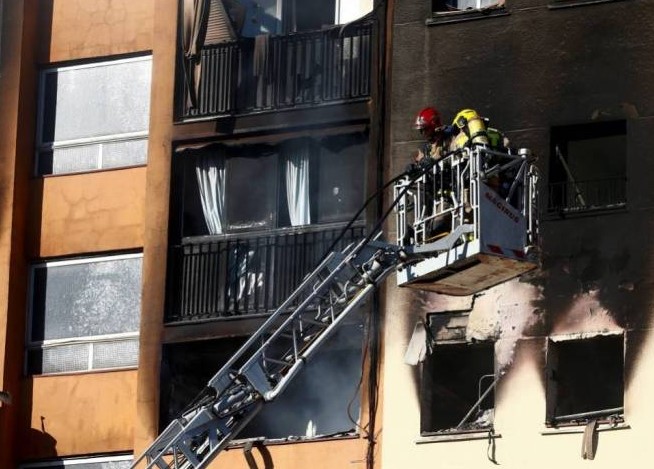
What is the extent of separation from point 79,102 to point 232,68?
2652 mm

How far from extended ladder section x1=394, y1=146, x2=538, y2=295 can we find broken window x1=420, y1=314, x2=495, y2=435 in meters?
2.94

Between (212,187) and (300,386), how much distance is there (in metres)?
3.33

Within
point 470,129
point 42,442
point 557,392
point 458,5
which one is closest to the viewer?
point 470,129

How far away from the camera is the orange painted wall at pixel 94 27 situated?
33.9 m

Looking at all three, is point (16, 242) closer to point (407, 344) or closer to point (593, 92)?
point (407, 344)

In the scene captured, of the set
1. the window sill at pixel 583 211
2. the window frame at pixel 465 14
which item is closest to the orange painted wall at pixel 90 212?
the window frame at pixel 465 14

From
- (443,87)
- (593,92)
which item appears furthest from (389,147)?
(593,92)

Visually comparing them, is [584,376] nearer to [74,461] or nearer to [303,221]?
[303,221]

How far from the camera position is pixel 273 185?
3262 centimetres

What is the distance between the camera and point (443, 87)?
102ft

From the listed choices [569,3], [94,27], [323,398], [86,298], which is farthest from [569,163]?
[94,27]

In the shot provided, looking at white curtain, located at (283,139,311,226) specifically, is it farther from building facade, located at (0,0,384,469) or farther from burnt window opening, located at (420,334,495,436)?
burnt window opening, located at (420,334,495,436)

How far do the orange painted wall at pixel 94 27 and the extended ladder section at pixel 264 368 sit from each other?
776cm

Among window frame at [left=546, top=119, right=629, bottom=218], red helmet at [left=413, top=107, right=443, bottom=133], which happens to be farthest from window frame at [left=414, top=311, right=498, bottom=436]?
red helmet at [left=413, top=107, right=443, bottom=133]
